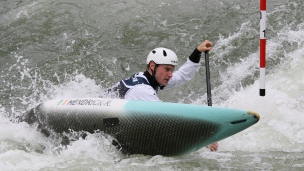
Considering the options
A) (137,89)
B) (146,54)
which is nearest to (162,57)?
(137,89)

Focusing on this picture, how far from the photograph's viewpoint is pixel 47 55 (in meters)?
9.95

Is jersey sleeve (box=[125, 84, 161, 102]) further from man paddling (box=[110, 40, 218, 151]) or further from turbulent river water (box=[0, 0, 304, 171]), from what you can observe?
turbulent river water (box=[0, 0, 304, 171])

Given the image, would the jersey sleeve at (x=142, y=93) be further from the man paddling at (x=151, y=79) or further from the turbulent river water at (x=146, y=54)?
the turbulent river water at (x=146, y=54)

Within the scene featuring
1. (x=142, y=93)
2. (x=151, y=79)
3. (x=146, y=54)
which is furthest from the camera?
(x=146, y=54)

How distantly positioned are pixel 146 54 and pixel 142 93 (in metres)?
4.29

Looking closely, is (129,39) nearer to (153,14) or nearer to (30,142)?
(153,14)

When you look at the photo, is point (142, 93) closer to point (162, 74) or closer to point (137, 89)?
point (137, 89)

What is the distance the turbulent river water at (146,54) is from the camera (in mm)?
6500

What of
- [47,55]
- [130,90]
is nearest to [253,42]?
[47,55]

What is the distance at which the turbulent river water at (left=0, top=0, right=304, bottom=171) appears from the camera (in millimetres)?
6500

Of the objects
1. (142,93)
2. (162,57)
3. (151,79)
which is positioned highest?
(162,57)

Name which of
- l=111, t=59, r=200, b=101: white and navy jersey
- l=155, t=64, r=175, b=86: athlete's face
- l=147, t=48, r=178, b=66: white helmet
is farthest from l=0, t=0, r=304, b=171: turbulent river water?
l=147, t=48, r=178, b=66: white helmet

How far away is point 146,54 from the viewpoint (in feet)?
32.0

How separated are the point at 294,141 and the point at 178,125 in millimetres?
1692
